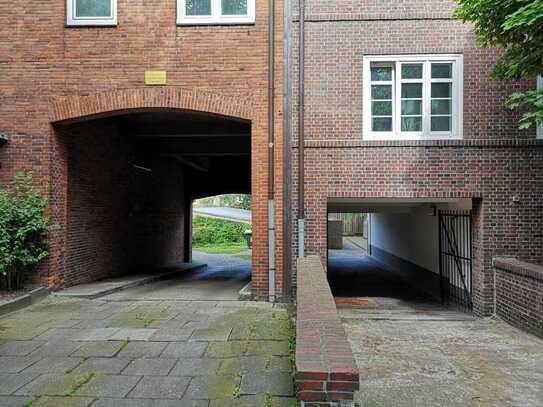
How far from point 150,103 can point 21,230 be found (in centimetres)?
328

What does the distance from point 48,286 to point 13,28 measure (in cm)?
508

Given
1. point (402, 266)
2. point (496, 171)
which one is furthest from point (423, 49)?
point (402, 266)

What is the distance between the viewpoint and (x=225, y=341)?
578cm

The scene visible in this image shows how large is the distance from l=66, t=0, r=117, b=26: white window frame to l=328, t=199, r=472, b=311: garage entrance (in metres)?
6.06

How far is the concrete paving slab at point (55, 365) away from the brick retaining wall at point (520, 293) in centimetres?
658

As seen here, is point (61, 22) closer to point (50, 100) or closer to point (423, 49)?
point (50, 100)

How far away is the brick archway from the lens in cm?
859

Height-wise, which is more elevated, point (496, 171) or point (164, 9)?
point (164, 9)

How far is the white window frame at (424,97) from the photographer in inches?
343

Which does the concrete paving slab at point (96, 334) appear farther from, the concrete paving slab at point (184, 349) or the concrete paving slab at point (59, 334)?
the concrete paving slab at point (184, 349)

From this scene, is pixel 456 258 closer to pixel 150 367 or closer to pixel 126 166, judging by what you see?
pixel 150 367

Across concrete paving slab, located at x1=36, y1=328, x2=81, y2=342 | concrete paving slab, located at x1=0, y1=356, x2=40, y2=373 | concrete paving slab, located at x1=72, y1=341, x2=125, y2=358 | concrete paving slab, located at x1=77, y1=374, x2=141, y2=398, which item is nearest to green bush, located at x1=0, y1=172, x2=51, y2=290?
concrete paving slab, located at x1=36, y1=328, x2=81, y2=342

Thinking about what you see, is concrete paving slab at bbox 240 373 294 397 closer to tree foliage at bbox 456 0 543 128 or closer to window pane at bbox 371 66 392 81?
tree foliage at bbox 456 0 543 128

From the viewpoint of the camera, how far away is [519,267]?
7555 mm
